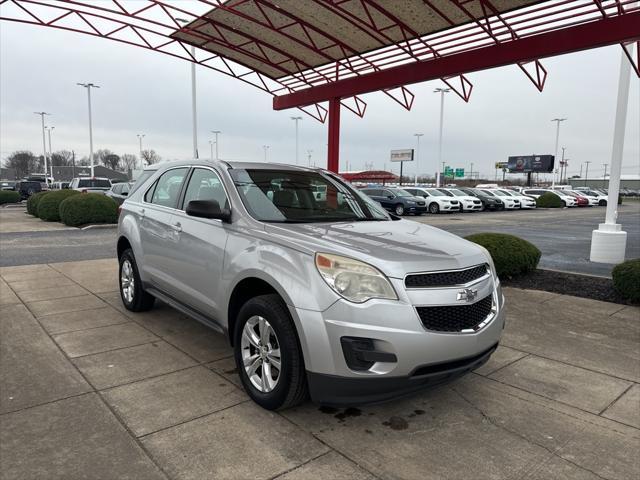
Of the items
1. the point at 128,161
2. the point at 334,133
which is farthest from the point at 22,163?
the point at 334,133

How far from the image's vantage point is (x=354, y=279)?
288cm

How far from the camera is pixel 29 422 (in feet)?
10.2

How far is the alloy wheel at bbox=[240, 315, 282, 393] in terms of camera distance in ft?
10.5

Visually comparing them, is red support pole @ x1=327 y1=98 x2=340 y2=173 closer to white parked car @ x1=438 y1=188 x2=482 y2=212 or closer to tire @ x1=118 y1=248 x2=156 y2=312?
tire @ x1=118 y1=248 x2=156 y2=312

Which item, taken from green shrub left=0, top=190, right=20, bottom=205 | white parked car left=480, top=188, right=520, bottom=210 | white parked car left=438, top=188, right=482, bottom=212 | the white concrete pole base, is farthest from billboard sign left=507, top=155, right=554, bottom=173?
the white concrete pole base

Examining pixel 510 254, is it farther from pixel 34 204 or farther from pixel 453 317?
pixel 34 204

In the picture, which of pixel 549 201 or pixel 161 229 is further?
pixel 549 201

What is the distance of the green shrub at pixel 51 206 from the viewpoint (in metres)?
17.4

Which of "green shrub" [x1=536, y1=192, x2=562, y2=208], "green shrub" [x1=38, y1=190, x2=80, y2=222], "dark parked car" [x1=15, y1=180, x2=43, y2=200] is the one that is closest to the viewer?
"green shrub" [x1=38, y1=190, x2=80, y2=222]

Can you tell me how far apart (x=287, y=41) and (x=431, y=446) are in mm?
10664

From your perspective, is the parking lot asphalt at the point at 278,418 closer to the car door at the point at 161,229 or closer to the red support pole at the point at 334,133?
the car door at the point at 161,229

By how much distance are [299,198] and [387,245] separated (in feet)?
4.06

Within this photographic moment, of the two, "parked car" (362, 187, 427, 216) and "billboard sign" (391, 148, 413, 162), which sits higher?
"billboard sign" (391, 148, 413, 162)

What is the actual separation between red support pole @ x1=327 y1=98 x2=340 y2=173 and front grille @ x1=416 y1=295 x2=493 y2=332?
10.2 metres
